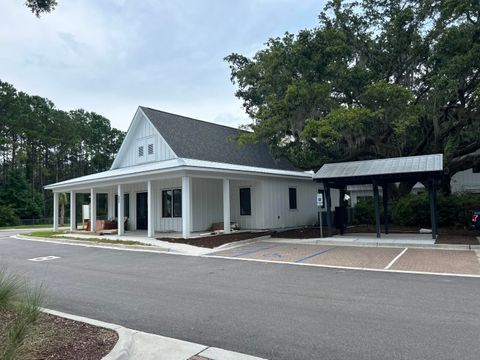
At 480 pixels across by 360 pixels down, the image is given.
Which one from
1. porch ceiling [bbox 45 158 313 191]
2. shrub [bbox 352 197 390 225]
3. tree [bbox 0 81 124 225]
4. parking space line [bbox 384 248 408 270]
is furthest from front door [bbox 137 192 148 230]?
tree [bbox 0 81 124 225]

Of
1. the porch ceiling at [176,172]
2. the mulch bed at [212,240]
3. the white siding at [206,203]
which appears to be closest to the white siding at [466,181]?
the porch ceiling at [176,172]

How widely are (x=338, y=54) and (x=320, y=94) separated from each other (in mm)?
2232

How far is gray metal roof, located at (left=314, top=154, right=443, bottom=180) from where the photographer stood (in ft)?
44.3

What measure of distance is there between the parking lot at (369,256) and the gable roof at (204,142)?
24.5ft

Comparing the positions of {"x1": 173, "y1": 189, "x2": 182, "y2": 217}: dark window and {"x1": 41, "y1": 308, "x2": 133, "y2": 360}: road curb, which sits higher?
{"x1": 173, "y1": 189, "x2": 182, "y2": 217}: dark window

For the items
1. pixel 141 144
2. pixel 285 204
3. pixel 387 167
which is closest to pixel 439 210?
pixel 387 167

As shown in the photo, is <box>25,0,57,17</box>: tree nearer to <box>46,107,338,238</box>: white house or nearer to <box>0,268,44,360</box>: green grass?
<box>0,268,44,360</box>: green grass

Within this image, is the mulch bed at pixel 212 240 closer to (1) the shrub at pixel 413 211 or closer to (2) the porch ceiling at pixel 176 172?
(2) the porch ceiling at pixel 176 172

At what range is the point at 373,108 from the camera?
16125 mm

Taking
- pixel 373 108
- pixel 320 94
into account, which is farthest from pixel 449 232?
pixel 320 94

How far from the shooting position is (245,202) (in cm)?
2012

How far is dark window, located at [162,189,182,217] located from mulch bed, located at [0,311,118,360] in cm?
1397

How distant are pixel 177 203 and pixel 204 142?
4107mm

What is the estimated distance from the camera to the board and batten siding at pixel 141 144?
19.8 meters
